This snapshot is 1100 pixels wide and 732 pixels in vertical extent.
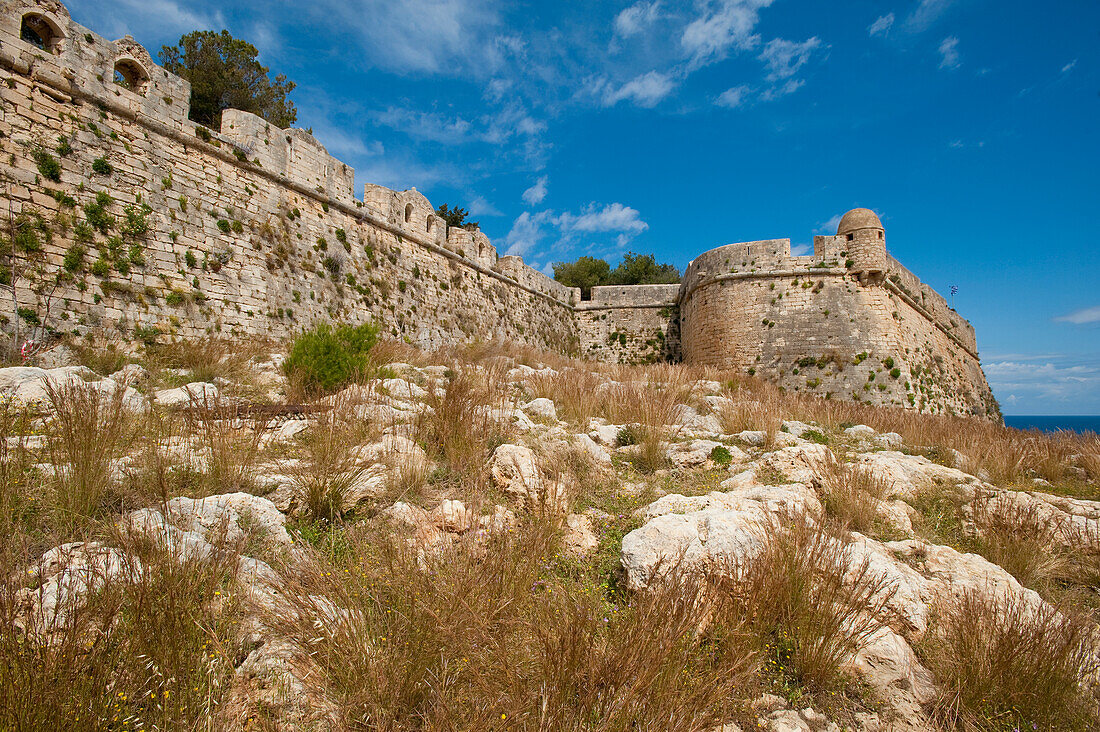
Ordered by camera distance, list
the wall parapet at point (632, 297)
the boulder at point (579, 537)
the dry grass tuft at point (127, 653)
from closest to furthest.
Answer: the dry grass tuft at point (127, 653) → the boulder at point (579, 537) → the wall parapet at point (632, 297)

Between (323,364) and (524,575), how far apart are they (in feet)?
15.6

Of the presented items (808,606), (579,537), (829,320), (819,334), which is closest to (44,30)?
(579,537)

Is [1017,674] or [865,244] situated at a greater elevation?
[865,244]

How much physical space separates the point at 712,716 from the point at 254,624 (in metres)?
1.78

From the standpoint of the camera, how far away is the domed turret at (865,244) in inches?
618

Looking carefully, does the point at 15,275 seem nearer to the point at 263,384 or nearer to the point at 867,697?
the point at 263,384

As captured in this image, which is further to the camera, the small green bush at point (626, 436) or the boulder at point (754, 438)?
the boulder at point (754, 438)

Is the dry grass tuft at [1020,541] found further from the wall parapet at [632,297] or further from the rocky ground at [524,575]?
the wall parapet at [632,297]

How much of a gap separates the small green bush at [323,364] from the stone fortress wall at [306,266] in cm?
358

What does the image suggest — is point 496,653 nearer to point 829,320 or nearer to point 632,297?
point 829,320

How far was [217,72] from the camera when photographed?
18.2m

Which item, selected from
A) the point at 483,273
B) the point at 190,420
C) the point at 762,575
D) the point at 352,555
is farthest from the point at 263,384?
the point at 483,273

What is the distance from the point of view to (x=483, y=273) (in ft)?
57.4

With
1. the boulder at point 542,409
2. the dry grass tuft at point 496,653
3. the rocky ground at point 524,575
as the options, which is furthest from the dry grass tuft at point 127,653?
the boulder at point 542,409
